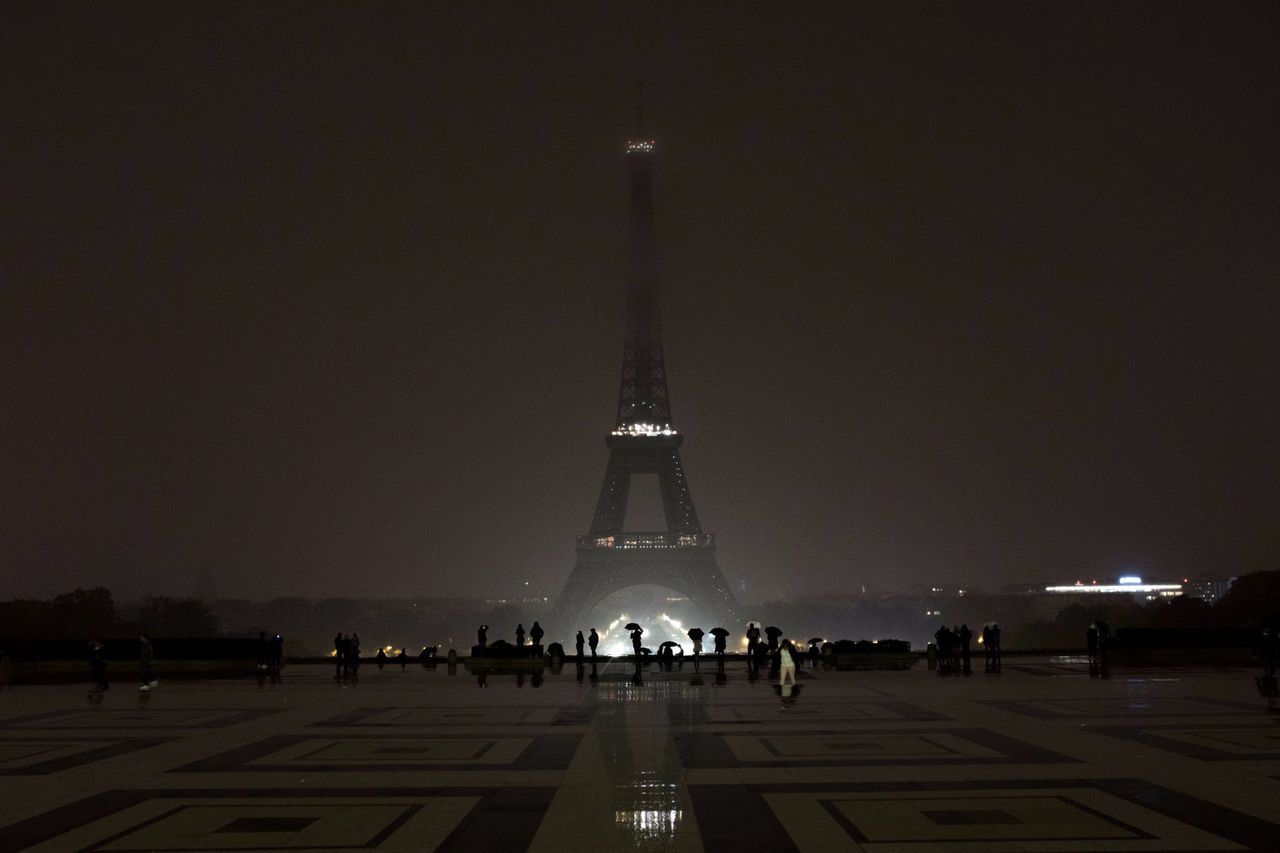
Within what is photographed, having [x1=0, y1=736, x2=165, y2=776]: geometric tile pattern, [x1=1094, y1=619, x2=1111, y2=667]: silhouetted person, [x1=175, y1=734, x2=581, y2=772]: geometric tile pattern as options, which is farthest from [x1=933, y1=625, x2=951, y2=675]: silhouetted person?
[x1=0, y1=736, x2=165, y2=776]: geometric tile pattern

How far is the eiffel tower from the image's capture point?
103 meters

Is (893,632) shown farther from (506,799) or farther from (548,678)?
(506,799)

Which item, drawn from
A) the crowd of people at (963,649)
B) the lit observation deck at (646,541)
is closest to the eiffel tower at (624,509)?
the lit observation deck at (646,541)

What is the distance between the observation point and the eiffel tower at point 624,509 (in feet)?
339

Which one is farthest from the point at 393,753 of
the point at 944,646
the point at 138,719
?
the point at 944,646

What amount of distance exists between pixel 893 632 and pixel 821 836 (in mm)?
152640

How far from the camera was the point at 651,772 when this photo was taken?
14336mm

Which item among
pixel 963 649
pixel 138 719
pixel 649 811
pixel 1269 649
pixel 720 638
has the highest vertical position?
pixel 720 638

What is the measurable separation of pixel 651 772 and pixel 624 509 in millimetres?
96554

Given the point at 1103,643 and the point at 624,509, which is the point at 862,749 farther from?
the point at 624,509

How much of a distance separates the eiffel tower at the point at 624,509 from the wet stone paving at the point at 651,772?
7783 cm

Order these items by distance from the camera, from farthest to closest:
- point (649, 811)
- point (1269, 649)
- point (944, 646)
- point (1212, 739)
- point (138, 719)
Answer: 1. point (944, 646)
2. point (1269, 649)
3. point (138, 719)
4. point (1212, 739)
5. point (649, 811)

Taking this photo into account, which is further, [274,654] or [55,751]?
[274,654]

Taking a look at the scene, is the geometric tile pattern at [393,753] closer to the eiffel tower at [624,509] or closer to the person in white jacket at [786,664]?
the person in white jacket at [786,664]
